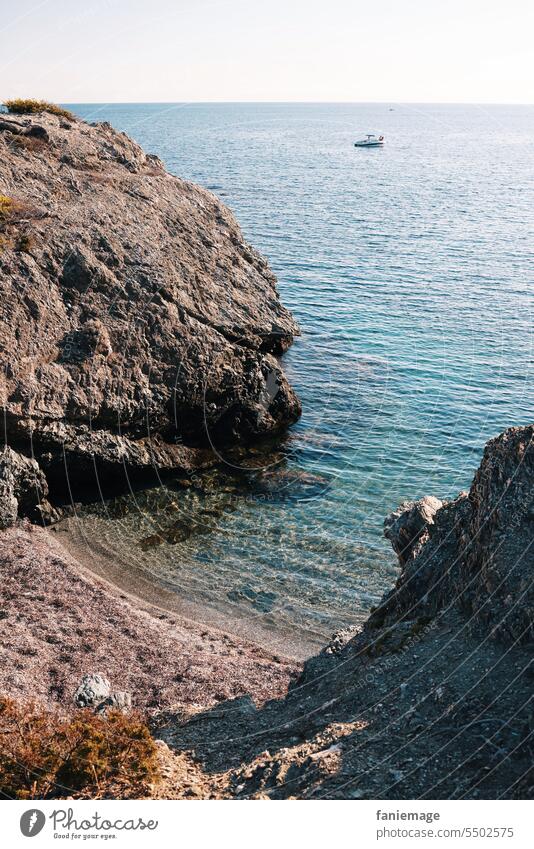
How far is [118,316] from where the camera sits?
137 feet

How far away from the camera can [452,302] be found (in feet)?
222

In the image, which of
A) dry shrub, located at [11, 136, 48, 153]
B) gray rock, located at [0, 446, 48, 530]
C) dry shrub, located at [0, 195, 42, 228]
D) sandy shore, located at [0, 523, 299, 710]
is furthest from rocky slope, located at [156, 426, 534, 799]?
dry shrub, located at [11, 136, 48, 153]

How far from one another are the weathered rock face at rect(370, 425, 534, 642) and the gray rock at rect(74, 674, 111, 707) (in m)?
8.71

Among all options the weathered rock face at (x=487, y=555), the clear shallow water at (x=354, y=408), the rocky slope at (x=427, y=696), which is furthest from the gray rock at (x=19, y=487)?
the weathered rock face at (x=487, y=555)

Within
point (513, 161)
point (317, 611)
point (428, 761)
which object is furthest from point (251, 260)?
point (513, 161)

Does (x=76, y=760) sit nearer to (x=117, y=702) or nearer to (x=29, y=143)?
(x=117, y=702)

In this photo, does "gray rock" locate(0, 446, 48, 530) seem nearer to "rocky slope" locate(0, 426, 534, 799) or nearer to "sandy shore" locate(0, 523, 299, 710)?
"sandy shore" locate(0, 523, 299, 710)

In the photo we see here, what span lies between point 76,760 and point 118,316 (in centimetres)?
2884

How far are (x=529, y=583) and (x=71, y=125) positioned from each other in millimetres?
48363

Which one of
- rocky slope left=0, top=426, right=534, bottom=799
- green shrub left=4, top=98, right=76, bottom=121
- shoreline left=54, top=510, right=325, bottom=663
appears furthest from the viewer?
green shrub left=4, top=98, right=76, bottom=121

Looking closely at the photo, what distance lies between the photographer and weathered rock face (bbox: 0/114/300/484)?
38312 millimetres

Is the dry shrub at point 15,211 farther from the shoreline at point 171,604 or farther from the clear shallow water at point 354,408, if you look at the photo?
the shoreline at point 171,604

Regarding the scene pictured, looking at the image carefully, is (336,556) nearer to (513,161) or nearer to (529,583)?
(529,583)

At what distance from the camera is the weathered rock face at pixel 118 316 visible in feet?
126
